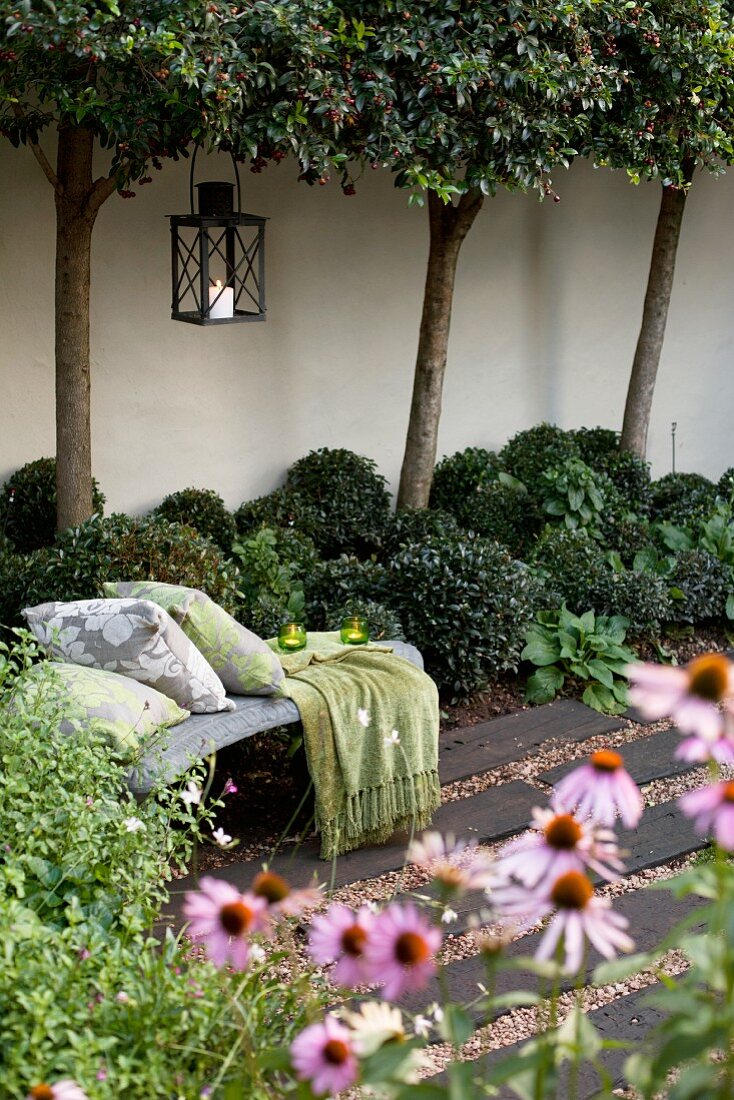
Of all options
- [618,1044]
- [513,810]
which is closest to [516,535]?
[513,810]

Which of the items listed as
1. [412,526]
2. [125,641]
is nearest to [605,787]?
[125,641]

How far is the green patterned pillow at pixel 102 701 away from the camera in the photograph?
3008 mm

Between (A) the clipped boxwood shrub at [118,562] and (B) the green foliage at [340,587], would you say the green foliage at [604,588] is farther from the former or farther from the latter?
(A) the clipped boxwood shrub at [118,562]

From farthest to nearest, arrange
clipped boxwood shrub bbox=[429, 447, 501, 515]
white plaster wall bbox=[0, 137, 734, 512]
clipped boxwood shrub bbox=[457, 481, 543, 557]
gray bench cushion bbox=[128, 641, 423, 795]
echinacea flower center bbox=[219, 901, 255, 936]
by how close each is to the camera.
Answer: clipped boxwood shrub bbox=[429, 447, 501, 515], clipped boxwood shrub bbox=[457, 481, 543, 557], white plaster wall bbox=[0, 137, 734, 512], gray bench cushion bbox=[128, 641, 423, 795], echinacea flower center bbox=[219, 901, 255, 936]

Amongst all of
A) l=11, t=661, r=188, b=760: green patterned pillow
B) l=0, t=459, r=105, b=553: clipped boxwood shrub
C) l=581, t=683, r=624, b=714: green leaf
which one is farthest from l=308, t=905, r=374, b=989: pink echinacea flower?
l=0, t=459, r=105, b=553: clipped boxwood shrub

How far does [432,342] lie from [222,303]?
165 cm

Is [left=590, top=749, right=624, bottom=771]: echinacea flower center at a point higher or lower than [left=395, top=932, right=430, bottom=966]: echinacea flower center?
higher

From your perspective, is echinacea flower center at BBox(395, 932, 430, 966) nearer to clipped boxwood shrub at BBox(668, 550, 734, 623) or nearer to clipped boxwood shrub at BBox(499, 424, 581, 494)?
clipped boxwood shrub at BBox(668, 550, 734, 623)

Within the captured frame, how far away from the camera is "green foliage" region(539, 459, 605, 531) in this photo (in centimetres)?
648

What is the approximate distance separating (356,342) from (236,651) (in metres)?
3.19

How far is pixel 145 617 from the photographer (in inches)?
141

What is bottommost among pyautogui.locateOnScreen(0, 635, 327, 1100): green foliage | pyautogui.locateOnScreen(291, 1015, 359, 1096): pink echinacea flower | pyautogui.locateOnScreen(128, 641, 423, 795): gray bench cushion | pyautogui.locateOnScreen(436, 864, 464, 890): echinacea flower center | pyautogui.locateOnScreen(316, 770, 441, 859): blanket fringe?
pyautogui.locateOnScreen(316, 770, 441, 859): blanket fringe

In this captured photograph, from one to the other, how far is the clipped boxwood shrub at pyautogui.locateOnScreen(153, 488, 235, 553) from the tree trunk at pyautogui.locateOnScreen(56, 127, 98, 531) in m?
0.95

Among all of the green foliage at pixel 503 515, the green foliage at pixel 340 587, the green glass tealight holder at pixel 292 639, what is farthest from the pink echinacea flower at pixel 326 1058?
the green foliage at pixel 503 515
